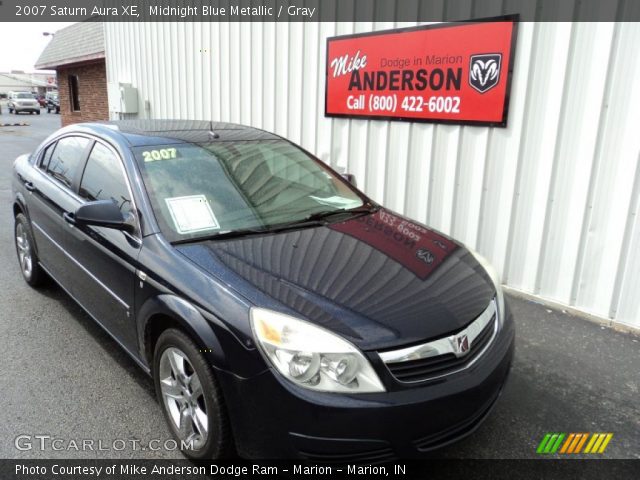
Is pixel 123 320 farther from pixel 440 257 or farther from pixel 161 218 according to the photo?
pixel 440 257

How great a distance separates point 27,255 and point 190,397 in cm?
318

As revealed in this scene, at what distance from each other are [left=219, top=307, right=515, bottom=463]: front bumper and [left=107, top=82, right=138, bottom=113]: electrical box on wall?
9976mm

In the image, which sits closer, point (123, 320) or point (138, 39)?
point (123, 320)

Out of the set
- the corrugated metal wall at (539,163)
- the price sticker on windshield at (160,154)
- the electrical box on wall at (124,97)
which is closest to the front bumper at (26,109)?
the electrical box on wall at (124,97)

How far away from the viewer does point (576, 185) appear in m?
4.11

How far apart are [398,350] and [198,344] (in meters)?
0.89

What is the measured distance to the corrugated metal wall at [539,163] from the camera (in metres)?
3.86

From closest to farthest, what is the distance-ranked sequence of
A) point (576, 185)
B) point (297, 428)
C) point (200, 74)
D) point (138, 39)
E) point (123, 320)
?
point (297, 428) < point (123, 320) < point (576, 185) < point (200, 74) < point (138, 39)

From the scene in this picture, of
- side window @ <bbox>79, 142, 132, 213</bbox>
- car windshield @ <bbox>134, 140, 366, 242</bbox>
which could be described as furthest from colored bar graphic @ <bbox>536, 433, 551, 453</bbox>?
side window @ <bbox>79, 142, 132, 213</bbox>

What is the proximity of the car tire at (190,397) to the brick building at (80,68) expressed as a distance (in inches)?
536

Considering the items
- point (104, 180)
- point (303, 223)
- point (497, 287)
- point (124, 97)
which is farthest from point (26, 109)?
point (497, 287)

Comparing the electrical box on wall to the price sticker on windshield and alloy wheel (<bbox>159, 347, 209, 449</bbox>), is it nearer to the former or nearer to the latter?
the price sticker on windshield

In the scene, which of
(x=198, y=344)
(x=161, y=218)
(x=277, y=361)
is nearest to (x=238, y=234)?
(x=161, y=218)

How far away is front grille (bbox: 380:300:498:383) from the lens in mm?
2023
